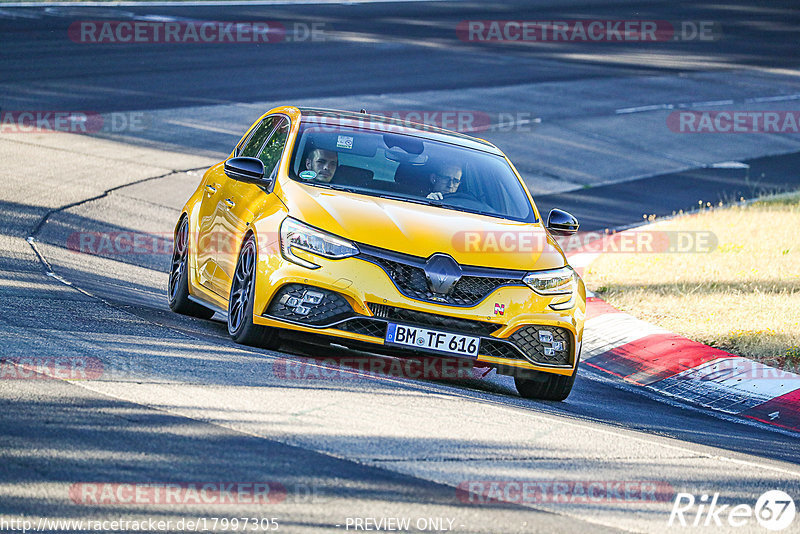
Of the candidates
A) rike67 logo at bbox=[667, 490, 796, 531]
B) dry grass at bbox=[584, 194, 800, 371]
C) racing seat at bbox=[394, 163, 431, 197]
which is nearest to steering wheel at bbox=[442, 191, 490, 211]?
racing seat at bbox=[394, 163, 431, 197]

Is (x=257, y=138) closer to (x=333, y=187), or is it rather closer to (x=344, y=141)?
(x=344, y=141)

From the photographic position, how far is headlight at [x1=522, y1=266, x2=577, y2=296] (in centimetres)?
795

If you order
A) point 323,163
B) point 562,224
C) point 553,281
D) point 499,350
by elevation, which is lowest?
point 499,350

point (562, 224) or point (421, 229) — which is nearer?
point (421, 229)

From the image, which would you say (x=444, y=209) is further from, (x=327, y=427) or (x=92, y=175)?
(x=92, y=175)

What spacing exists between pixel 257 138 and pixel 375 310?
3.01 meters

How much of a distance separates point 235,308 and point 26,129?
11375mm

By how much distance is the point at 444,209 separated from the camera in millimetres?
8414

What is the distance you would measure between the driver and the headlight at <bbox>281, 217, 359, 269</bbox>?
3.99 ft

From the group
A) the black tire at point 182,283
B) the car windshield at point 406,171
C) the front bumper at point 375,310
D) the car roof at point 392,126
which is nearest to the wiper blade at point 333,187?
the car windshield at point 406,171

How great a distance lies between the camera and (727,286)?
1236cm

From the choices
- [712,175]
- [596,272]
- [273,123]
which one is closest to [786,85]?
[712,175]

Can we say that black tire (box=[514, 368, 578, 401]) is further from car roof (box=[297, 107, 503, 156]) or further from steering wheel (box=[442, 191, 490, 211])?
car roof (box=[297, 107, 503, 156])

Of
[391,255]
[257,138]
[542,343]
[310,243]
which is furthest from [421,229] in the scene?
[257,138]
